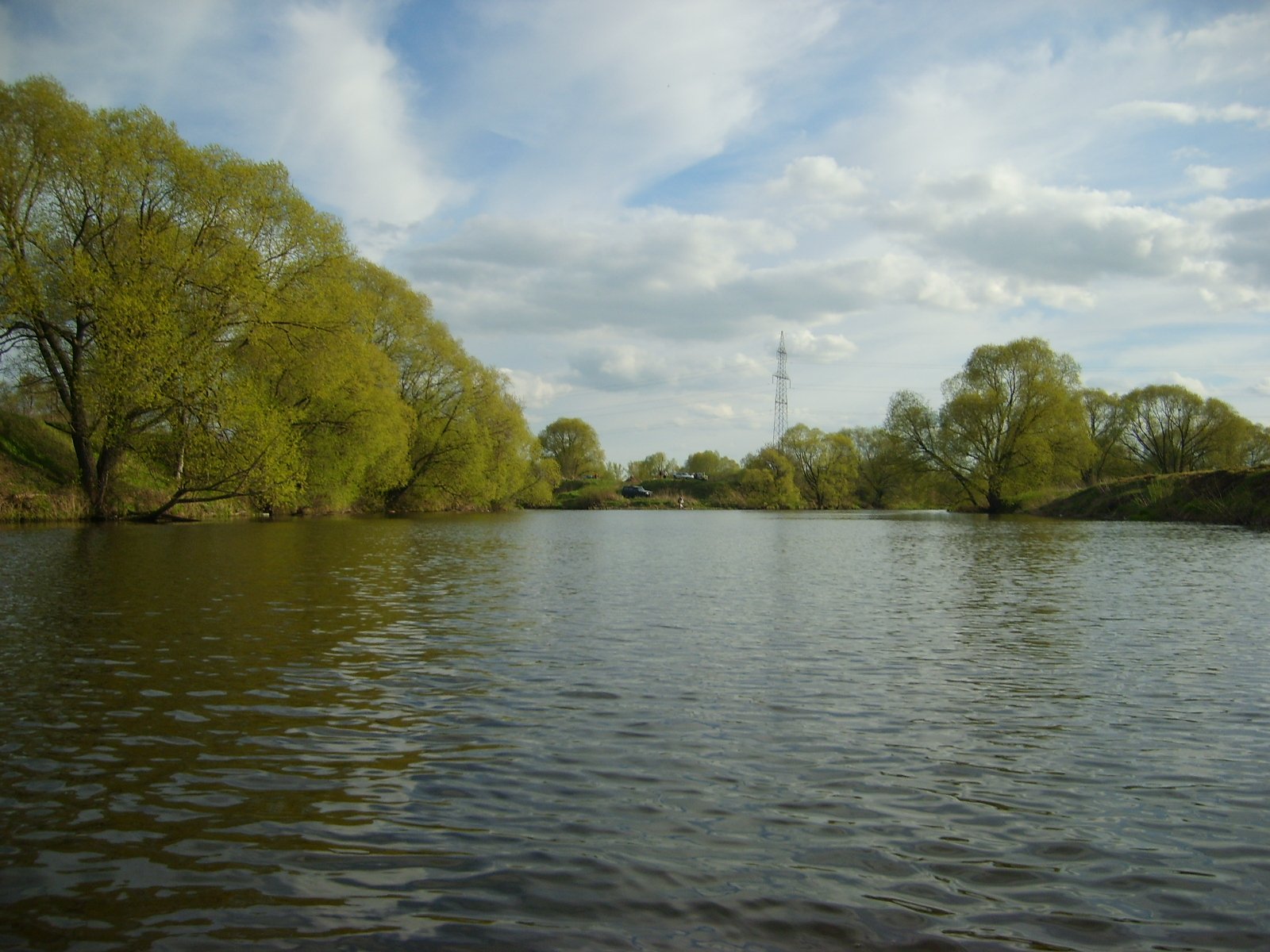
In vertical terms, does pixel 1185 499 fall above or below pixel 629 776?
above

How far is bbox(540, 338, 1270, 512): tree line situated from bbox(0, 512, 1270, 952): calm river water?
5801 cm

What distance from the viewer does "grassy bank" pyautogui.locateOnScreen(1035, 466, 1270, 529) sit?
43.0 m

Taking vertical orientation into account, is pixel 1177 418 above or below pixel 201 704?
above

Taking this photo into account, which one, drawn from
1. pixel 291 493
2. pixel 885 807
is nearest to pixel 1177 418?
pixel 291 493

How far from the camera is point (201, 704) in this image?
7.98 m

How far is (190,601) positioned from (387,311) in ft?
153

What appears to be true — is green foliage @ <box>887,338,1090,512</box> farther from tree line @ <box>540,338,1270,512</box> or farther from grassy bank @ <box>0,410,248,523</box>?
grassy bank @ <box>0,410,248,523</box>

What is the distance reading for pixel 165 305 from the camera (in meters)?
32.6

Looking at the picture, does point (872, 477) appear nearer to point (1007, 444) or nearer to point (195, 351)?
point (1007, 444)

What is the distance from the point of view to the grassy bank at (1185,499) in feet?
141

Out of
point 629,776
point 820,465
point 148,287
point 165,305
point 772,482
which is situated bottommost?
point 629,776

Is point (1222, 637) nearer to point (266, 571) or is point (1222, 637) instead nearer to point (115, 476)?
point (266, 571)

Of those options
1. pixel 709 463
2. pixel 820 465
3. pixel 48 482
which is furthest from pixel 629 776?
pixel 709 463

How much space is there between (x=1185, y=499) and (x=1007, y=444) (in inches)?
804
